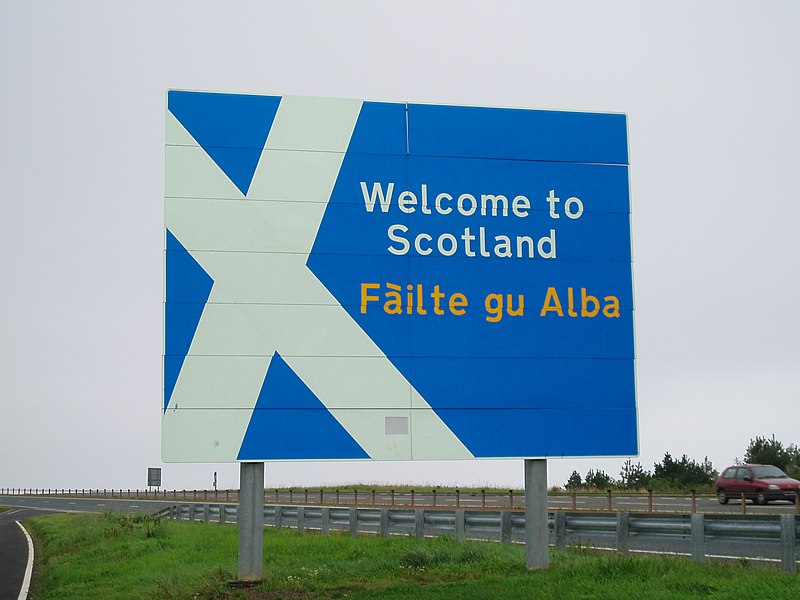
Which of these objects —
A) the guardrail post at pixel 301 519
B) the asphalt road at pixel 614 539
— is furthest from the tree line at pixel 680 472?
the guardrail post at pixel 301 519

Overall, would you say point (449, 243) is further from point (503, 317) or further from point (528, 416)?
point (528, 416)

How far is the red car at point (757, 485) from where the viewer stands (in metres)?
38.9

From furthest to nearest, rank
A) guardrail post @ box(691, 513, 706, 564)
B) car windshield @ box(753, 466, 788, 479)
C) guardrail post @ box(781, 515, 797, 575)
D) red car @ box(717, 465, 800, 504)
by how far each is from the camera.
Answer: car windshield @ box(753, 466, 788, 479)
red car @ box(717, 465, 800, 504)
guardrail post @ box(691, 513, 706, 564)
guardrail post @ box(781, 515, 797, 575)

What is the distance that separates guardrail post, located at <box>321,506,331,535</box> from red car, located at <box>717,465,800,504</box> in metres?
19.7

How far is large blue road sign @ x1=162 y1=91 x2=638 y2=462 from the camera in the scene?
532 inches

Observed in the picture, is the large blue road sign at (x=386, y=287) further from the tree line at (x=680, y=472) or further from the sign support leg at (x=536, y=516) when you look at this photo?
the tree line at (x=680, y=472)

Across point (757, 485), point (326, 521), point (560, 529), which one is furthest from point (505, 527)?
point (757, 485)

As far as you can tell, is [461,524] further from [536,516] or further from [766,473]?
[766,473]

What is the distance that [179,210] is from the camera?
13617 mm

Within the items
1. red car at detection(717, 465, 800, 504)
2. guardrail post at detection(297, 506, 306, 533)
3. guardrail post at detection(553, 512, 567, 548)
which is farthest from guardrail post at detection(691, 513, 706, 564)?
red car at detection(717, 465, 800, 504)

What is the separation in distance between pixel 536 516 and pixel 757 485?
92.6 ft

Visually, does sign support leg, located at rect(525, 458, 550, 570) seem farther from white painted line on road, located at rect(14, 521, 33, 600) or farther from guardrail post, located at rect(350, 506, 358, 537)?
guardrail post, located at rect(350, 506, 358, 537)

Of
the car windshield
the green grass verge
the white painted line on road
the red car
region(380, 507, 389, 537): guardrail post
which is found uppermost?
the car windshield

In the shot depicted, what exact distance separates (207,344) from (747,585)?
7.17 meters
